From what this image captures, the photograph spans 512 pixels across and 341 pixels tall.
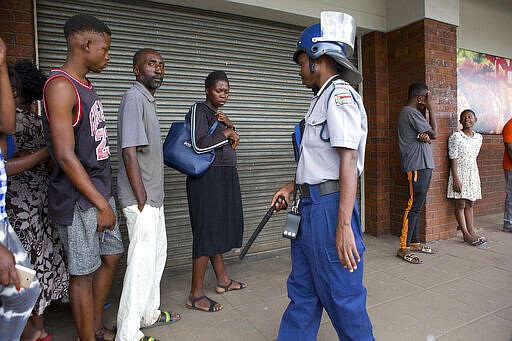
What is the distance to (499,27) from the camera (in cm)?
658

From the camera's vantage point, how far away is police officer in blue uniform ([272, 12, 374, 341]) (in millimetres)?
1758

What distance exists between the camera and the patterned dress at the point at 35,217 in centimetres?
229

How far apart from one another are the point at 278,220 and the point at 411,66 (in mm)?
2790

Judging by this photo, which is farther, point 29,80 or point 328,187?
point 29,80

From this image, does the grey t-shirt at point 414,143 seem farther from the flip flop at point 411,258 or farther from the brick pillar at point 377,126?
the flip flop at point 411,258

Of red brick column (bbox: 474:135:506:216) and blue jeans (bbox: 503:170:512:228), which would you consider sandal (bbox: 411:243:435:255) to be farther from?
red brick column (bbox: 474:135:506:216)

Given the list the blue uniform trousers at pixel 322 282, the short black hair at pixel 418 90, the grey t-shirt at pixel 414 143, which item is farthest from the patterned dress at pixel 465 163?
the blue uniform trousers at pixel 322 282

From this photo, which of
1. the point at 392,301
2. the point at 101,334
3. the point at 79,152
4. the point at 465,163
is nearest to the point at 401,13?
the point at 465,163

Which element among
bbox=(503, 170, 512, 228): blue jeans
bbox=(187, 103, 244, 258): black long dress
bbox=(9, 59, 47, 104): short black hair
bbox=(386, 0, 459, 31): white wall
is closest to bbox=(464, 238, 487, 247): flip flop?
bbox=(503, 170, 512, 228): blue jeans

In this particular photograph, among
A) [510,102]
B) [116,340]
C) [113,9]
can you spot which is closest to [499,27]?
[510,102]

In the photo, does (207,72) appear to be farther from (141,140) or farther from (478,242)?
(478,242)

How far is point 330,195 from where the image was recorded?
186 cm

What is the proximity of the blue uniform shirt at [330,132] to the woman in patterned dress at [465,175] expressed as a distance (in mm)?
3525

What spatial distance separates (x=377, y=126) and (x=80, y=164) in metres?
4.20
